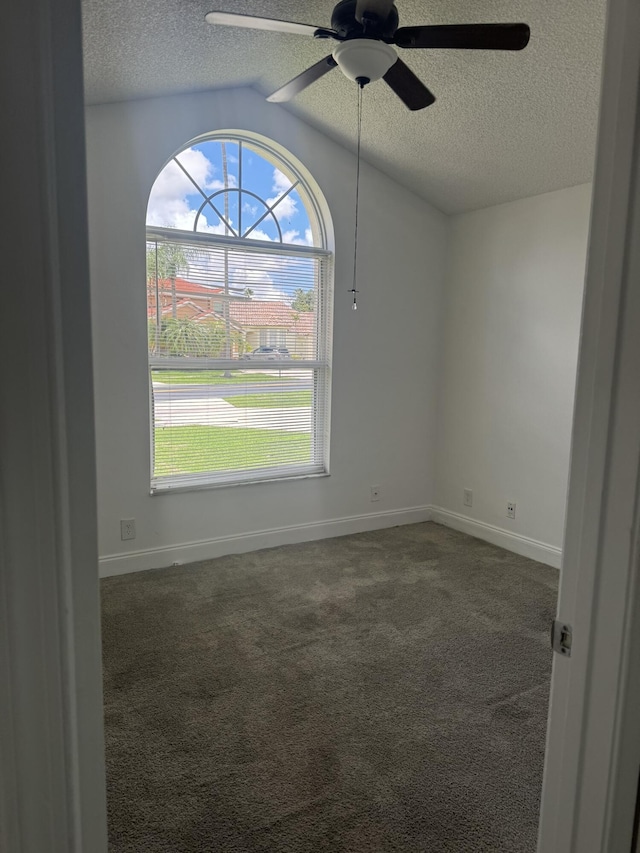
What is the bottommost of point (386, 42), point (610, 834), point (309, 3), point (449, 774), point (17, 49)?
point (449, 774)

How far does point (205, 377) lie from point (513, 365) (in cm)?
213

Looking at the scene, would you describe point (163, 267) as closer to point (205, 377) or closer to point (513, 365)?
point (205, 377)

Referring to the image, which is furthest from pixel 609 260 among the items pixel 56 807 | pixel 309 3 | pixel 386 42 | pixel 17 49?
pixel 309 3

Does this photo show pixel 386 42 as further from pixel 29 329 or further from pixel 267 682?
pixel 267 682

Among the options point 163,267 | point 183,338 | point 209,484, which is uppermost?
point 163,267

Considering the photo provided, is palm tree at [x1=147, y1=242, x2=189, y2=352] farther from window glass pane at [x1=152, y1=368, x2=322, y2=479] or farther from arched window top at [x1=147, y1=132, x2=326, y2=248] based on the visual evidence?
window glass pane at [x1=152, y1=368, x2=322, y2=479]

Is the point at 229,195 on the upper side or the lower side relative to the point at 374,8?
lower

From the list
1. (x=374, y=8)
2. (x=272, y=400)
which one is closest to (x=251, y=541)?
(x=272, y=400)

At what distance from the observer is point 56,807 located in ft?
1.83

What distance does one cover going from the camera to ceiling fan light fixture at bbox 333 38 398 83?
1.94 metres

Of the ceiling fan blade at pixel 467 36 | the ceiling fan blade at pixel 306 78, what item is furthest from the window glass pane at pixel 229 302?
the ceiling fan blade at pixel 467 36

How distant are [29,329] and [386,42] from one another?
2039 mm

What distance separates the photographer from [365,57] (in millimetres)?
1974

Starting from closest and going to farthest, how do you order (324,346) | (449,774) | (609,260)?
(609,260) → (449,774) → (324,346)
